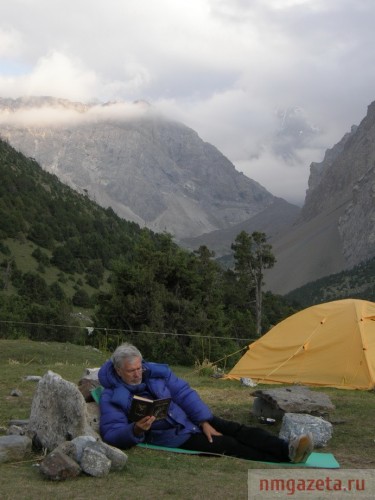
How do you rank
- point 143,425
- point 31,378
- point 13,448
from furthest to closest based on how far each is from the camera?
point 31,378
point 143,425
point 13,448

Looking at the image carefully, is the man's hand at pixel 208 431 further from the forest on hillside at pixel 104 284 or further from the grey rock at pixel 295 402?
the forest on hillside at pixel 104 284

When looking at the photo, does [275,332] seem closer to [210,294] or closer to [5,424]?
[5,424]

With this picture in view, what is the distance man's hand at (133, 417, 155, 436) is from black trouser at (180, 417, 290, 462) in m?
0.64

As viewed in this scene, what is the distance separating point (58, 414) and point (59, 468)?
3.86 ft

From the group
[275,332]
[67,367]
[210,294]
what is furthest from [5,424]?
[210,294]

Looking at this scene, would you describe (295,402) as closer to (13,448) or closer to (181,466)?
(181,466)

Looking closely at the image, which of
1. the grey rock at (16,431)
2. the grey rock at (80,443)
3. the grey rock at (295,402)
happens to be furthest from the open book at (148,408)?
the grey rock at (295,402)

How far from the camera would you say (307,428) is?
8148 mm

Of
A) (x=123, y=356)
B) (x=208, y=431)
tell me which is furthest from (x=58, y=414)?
Result: (x=208, y=431)

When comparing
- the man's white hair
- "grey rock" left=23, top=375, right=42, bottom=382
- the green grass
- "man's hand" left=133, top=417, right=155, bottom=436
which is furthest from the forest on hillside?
"man's hand" left=133, top=417, right=155, bottom=436

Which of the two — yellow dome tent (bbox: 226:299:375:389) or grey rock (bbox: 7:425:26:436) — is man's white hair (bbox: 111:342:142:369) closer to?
grey rock (bbox: 7:425:26:436)

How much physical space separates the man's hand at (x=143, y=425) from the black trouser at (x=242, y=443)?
636 mm

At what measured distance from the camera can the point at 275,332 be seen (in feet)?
51.2

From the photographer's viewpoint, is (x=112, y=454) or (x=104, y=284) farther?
(x=104, y=284)
